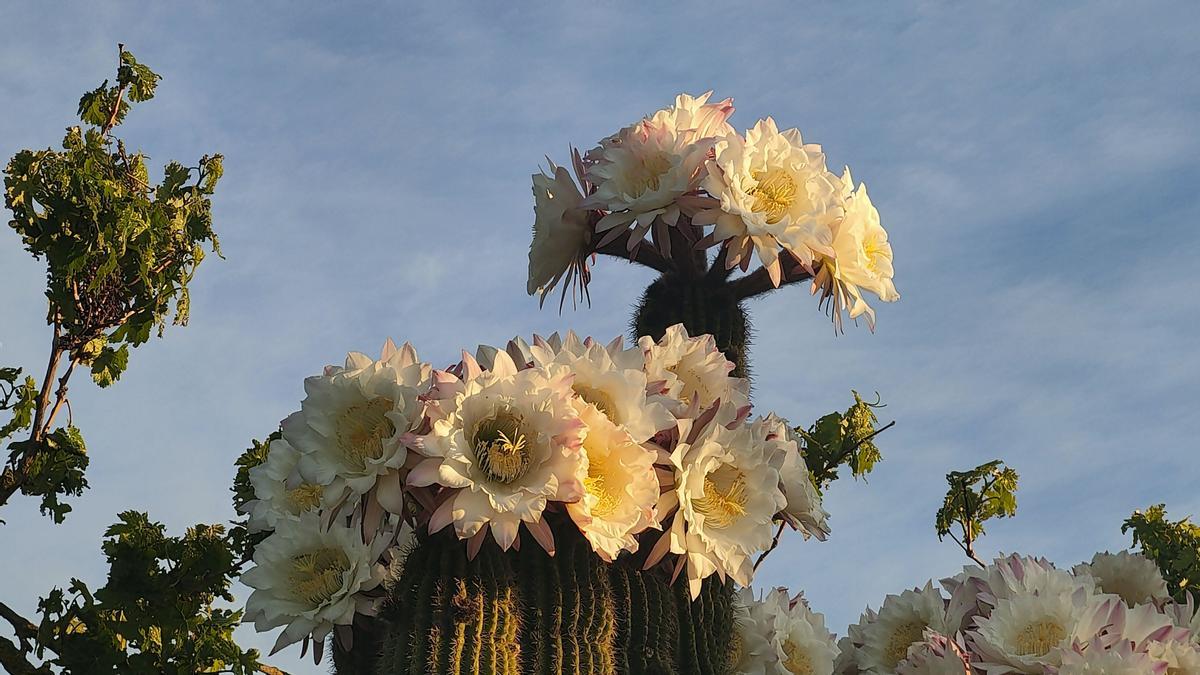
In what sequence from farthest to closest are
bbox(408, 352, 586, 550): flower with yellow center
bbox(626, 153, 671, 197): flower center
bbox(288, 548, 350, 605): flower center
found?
bbox(626, 153, 671, 197): flower center < bbox(288, 548, 350, 605): flower center < bbox(408, 352, 586, 550): flower with yellow center

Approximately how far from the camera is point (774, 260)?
270 centimetres

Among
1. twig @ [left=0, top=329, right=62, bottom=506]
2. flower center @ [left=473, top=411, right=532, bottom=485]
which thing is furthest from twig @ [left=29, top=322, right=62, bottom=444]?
flower center @ [left=473, top=411, right=532, bottom=485]

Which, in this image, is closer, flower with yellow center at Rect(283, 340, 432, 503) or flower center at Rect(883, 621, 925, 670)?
flower with yellow center at Rect(283, 340, 432, 503)

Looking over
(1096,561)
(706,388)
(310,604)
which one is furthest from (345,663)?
(1096,561)

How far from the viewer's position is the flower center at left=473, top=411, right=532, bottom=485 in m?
2.11

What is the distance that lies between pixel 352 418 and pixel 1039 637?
141 centimetres

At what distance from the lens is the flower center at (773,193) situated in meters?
2.72

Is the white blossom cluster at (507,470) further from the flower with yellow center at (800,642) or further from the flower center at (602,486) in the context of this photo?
the flower with yellow center at (800,642)

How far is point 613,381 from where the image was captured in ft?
7.34

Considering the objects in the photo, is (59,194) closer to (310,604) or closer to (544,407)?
(310,604)

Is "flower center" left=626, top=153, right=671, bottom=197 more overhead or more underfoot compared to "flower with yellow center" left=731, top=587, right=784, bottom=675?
more overhead

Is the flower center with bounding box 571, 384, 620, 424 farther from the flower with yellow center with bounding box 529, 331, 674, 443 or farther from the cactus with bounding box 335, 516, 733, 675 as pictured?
the cactus with bounding box 335, 516, 733, 675

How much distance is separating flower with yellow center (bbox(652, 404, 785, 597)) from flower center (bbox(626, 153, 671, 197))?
2.15 feet

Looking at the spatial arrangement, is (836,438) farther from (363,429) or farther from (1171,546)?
(363,429)
